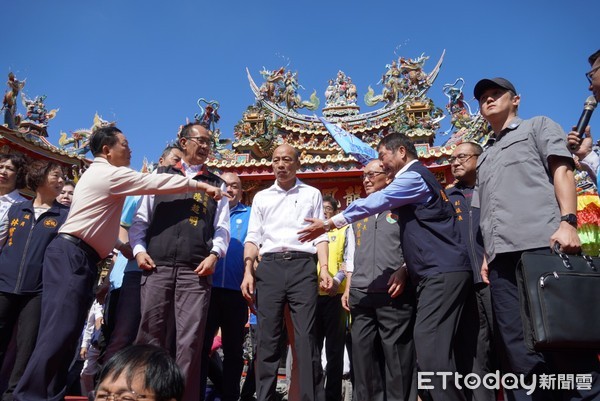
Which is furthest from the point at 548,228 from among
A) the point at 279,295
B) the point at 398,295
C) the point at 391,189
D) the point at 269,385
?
the point at 269,385

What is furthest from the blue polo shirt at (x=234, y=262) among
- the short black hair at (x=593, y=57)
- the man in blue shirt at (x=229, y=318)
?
the short black hair at (x=593, y=57)

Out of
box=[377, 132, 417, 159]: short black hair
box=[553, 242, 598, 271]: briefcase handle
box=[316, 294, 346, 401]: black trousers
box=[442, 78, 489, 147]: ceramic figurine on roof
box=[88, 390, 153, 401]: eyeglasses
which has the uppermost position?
box=[442, 78, 489, 147]: ceramic figurine on roof

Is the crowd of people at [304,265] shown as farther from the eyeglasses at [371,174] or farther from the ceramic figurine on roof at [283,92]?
the ceramic figurine on roof at [283,92]

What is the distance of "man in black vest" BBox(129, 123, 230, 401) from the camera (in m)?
2.74

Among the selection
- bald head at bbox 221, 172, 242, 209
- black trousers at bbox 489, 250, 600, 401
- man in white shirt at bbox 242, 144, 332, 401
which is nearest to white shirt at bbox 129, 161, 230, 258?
man in white shirt at bbox 242, 144, 332, 401

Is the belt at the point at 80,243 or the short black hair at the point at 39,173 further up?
the short black hair at the point at 39,173

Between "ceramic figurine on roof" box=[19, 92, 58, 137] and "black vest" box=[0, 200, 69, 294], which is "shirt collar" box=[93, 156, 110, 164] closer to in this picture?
"black vest" box=[0, 200, 69, 294]

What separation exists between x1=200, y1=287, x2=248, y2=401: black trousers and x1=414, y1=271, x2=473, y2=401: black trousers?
1.49 meters

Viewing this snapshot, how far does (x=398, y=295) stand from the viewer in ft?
9.47

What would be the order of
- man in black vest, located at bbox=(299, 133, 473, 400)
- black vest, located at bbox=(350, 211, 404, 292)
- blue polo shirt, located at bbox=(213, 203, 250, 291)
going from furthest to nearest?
blue polo shirt, located at bbox=(213, 203, 250, 291) < black vest, located at bbox=(350, 211, 404, 292) < man in black vest, located at bbox=(299, 133, 473, 400)

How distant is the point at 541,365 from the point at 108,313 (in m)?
3.02

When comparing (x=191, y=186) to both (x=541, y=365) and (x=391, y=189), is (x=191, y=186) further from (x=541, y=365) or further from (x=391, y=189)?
(x=541, y=365)

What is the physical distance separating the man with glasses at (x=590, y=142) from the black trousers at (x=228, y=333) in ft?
8.20

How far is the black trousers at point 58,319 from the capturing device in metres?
2.35
